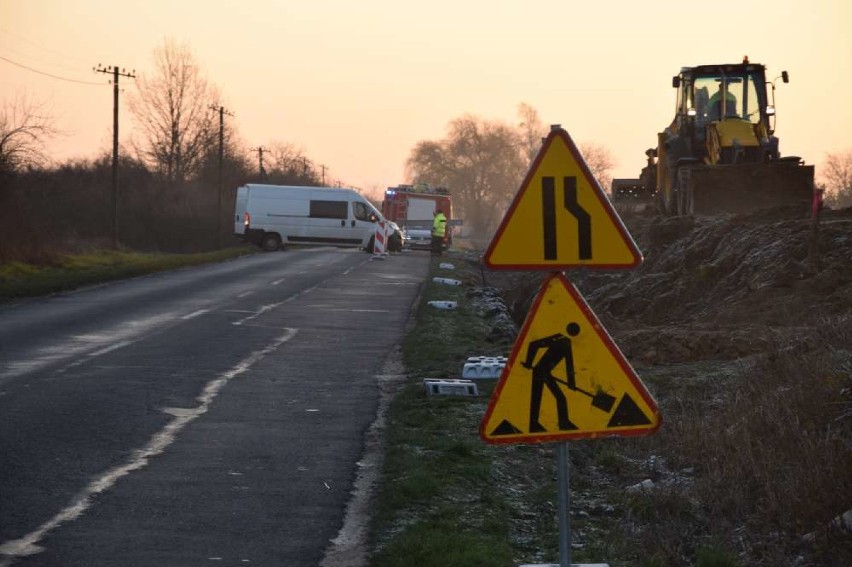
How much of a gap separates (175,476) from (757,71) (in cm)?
2311

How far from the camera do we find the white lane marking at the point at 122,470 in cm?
706

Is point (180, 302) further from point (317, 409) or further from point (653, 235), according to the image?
point (317, 409)

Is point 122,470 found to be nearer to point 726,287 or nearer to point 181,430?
point 181,430

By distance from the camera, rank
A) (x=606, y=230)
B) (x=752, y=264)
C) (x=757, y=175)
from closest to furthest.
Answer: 1. (x=606, y=230)
2. (x=752, y=264)
3. (x=757, y=175)

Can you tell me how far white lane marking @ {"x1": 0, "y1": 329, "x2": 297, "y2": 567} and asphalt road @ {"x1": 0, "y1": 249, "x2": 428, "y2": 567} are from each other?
18 millimetres

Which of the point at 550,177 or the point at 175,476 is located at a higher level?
the point at 550,177

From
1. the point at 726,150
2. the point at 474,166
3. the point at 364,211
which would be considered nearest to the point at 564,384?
the point at 726,150

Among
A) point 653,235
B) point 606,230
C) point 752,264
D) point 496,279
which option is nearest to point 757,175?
point 653,235

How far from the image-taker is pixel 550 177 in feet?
20.0

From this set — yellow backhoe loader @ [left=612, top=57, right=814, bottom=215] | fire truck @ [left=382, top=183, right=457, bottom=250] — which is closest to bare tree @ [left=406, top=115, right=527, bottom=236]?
fire truck @ [left=382, top=183, right=457, bottom=250]

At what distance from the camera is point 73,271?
35.7 meters

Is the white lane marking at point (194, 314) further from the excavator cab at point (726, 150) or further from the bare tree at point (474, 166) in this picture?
the bare tree at point (474, 166)

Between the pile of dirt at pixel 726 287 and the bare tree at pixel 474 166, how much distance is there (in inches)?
5121

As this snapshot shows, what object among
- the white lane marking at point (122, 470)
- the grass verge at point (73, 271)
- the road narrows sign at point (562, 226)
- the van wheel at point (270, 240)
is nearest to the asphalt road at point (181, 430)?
the white lane marking at point (122, 470)
